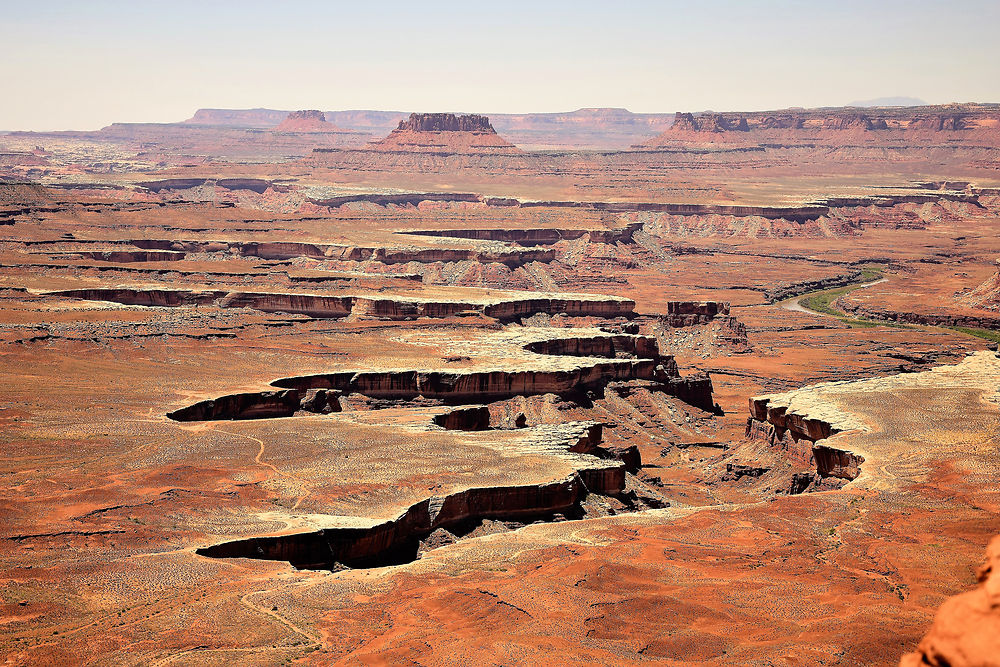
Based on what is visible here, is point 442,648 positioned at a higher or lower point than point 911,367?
higher

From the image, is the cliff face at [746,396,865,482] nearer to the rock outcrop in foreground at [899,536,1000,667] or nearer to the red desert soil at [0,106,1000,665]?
the red desert soil at [0,106,1000,665]

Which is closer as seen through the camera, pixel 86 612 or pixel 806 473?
pixel 86 612

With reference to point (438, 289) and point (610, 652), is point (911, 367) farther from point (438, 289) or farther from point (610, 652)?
point (610, 652)

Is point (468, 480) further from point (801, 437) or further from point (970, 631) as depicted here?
point (970, 631)

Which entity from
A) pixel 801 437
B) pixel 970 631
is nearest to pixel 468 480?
pixel 801 437

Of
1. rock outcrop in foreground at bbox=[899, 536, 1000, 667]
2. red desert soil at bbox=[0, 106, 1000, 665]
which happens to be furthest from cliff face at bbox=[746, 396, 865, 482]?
rock outcrop in foreground at bbox=[899, 536, 1000, 667]

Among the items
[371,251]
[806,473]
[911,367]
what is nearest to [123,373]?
[806,473]

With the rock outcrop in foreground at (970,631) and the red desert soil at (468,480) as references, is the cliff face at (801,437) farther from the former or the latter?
the rock outcrop in foreground at (970,631)

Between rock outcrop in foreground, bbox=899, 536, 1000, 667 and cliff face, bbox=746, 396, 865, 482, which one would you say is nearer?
rock outcrop in foreground, bbox=899, 536, 1000, 667
